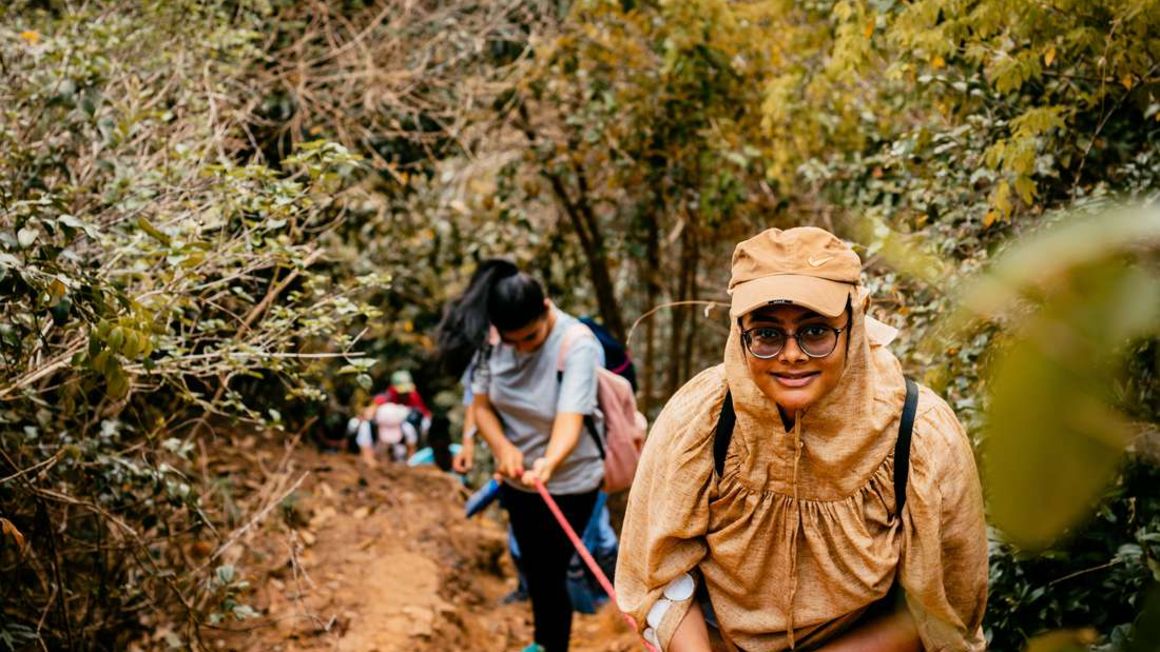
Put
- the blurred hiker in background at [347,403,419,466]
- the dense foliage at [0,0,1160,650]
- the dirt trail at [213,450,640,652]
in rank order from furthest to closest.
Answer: the blurred hiker in background at [347,403,419,466] → the dirt trail at [213,450,640,652] → the dense foliage at [0,0,1160,650]

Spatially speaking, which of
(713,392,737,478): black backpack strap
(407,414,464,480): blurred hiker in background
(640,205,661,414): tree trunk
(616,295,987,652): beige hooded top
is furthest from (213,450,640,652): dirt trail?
(407,414,464,480): blurred hiker in background

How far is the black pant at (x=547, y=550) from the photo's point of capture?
3982 mm

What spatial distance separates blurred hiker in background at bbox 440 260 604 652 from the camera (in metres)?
3.69

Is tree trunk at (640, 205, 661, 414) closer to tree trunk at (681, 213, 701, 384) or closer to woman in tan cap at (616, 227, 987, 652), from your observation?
tree trunk at (681, 213, 701, 384)

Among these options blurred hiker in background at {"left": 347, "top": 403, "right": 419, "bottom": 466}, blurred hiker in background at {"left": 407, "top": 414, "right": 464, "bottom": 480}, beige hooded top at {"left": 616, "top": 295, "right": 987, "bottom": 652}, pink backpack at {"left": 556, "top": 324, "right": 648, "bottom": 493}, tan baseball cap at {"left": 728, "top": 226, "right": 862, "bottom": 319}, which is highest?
tan baseball cap at {"left": 728, "top": 226, "right": 862, "bottom": 319}

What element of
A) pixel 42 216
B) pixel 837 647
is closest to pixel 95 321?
pixel 42 216

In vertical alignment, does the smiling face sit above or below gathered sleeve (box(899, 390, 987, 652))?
above

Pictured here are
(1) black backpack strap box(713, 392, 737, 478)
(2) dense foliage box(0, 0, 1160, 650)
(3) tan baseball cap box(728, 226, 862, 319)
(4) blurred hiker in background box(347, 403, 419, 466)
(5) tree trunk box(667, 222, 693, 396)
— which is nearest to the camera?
(3) tan baseball cap box(728, 226, 862, 319)

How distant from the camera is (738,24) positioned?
616cm

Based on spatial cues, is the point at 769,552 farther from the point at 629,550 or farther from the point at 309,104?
the point at 309,104

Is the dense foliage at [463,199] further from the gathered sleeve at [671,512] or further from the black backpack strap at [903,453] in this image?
the gathered sleeve at [671,512]

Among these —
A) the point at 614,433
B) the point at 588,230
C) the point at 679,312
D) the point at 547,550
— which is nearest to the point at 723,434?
the point at 614,433

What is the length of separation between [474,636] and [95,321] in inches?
130

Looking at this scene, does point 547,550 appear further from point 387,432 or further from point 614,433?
point 387,432
